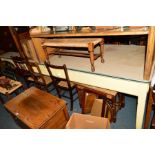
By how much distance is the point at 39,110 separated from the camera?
200 cm

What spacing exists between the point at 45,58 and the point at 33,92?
2.51ft

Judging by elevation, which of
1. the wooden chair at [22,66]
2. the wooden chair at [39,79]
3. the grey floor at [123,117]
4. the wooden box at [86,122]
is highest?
the wooden chair at [22,66]

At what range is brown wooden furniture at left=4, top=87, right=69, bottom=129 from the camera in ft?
6.11

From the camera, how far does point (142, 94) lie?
1683 millimetres

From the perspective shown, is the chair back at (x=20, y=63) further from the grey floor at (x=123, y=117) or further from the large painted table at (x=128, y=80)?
the grey floor at (x=123, y=117)

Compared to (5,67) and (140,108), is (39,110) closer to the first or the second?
(140,108)

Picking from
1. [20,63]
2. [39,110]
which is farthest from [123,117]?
[20,63]

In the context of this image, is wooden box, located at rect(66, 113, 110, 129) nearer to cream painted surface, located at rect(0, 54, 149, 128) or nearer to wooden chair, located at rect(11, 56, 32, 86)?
cream painted surface, located at rect(0, 54, 149, 128)

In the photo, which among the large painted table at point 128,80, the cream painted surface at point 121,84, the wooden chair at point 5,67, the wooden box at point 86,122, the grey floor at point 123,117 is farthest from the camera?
the wooden chair at point 5,67

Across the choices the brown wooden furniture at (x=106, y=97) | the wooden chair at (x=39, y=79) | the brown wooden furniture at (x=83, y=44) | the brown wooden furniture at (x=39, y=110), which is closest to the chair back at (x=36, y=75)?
the wooden chair at (x=39, y=79)

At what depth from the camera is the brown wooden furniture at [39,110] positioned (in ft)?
6.11

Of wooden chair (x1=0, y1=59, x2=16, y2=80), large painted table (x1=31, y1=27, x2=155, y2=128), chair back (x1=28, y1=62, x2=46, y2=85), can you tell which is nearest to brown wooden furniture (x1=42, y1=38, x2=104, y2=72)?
large painted table (x1=31, y1=27, x2=155, y2=128)

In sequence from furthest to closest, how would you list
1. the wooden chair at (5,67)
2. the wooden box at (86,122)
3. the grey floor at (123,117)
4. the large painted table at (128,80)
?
1. the wooden chair at (5,67)
2. the grey floor at (123,117)
3. the wooden box at (86,122)
4. the large painted table at (128,80)
